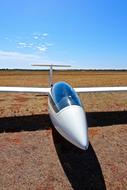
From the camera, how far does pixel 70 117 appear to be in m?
8.35

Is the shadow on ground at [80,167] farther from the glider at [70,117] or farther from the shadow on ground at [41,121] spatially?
the shadow on ground at [41,121]

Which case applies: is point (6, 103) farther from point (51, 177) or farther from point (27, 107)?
point (51, 177)

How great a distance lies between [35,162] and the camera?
8.35m

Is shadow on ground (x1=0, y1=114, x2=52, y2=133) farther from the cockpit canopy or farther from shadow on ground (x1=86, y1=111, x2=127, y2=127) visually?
shadow on ground (x1=86, y1=111, x2=127, y2=127)

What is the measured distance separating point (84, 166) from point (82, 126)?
1376 millimetres

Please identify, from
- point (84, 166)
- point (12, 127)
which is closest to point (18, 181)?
point (84, 166)

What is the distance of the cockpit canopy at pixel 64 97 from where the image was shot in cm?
937

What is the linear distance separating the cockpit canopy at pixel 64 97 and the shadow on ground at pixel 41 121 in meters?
2.36

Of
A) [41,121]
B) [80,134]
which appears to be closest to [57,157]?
[80,134]

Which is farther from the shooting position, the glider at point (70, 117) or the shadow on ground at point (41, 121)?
the shadow on ground at point (41, 121)

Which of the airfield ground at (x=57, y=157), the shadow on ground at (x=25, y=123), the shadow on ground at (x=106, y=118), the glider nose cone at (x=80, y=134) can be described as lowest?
the shadow on ground at (x=106, y=118)

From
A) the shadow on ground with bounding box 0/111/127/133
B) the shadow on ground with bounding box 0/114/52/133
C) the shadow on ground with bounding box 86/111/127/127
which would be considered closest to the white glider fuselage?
the shadow on ground with bounding box 0/114/52/133

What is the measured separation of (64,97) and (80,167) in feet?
9.95

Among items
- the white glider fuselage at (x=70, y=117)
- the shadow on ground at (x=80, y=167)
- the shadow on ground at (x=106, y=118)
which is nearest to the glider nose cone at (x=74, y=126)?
the white glider fuselage at (x=70, y=117)
